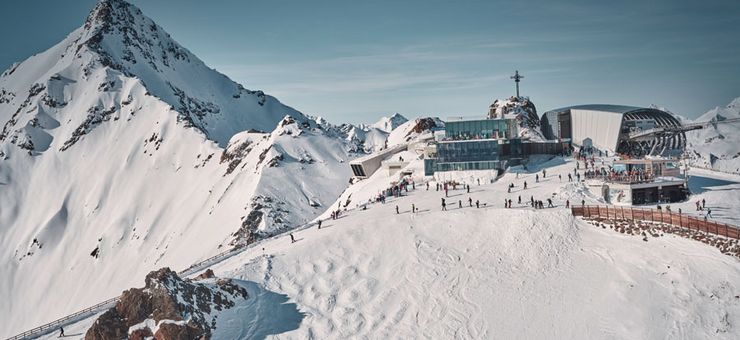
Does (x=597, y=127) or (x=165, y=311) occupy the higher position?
(x=597, y=127)

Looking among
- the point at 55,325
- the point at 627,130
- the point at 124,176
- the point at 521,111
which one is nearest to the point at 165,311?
the point at 55,325

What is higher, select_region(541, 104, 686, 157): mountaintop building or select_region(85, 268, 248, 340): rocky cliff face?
select_region(541, 104, 686, 157): mountaintop building

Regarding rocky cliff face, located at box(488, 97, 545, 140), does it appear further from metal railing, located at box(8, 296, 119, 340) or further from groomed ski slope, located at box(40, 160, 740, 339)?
metal railing, located at box(8, 296, 119, 340)

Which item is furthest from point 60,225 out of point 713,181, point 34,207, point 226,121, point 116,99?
point 713,181

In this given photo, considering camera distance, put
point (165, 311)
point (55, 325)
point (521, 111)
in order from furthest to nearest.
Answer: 1. point (521, 111)
2. point (55, 325)
3. point (165, 311)

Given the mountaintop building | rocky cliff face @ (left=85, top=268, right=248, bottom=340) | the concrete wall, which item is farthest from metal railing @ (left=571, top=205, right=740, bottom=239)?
the concrete wall

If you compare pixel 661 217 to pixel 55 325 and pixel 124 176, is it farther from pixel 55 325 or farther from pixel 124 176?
pixel 124 176
